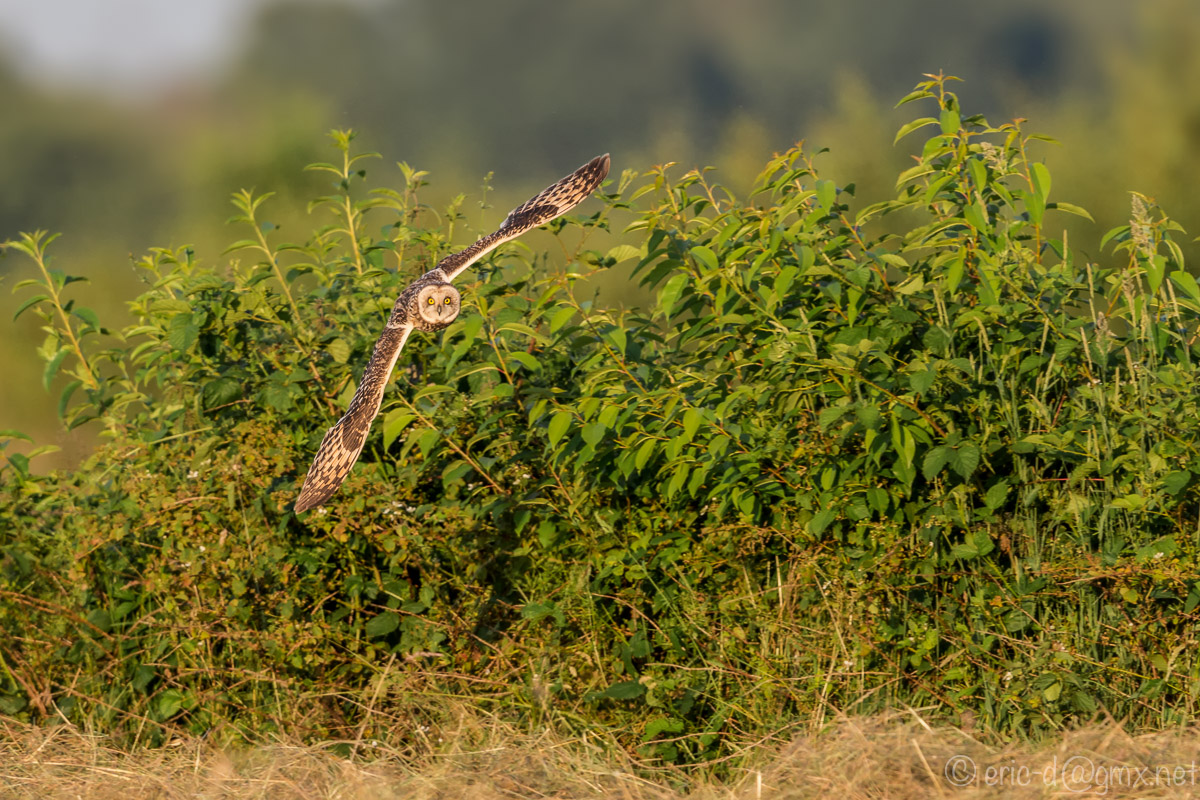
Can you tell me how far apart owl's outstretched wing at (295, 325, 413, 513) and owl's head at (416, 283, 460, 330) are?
1.6 inches

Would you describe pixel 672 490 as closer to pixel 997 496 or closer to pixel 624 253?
pixel 624 253

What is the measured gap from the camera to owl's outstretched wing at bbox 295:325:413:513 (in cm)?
198

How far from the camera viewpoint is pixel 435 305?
204 centimetres

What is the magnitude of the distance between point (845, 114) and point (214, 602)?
5.53 m

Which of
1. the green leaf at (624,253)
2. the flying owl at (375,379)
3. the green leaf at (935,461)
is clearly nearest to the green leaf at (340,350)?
the green leaf at (624,253)

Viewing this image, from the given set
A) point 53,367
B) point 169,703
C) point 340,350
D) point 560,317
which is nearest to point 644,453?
point 560,317

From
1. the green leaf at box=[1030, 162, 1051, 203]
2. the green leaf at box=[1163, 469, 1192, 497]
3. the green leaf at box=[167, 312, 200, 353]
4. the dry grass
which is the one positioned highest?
the green leaf at box=[167, 312, 200, 353]

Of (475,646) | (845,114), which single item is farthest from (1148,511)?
(845,114)

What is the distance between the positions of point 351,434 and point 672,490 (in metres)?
1.19

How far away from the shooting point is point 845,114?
7.34m

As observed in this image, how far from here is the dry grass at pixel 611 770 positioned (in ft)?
7.72

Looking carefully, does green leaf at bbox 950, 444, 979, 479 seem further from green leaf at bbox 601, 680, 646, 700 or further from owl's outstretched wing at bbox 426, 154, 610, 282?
owl's outstretched wing at bbox 426, 154, 610, 282

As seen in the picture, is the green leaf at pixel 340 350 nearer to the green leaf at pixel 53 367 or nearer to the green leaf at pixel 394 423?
the green leaf at pixel 394 423

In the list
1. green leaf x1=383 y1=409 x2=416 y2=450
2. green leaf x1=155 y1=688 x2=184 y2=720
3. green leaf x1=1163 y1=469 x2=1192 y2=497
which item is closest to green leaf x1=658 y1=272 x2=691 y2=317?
green leaf x1=383 y1=409 x2=416 y2=450
